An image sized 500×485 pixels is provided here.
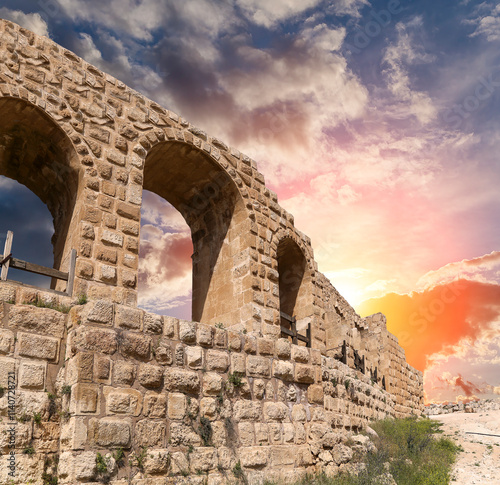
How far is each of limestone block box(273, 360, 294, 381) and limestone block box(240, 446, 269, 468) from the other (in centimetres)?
99

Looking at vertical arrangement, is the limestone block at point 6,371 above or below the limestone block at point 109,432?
above

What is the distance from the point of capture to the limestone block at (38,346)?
4.96m

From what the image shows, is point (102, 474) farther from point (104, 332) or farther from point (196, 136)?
point (196, 136)

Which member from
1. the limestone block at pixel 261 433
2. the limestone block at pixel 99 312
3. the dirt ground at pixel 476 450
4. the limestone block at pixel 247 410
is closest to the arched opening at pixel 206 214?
the limestone block at pixel 247 410

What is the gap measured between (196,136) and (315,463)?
222 inches

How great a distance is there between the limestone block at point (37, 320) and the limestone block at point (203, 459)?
6.55 feet

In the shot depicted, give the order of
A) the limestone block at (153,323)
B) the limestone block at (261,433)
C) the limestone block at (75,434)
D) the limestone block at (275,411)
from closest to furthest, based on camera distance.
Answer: the limestone block at (75,434) < the limestone block at (153,323) < the limestone block at (261,433) < the limestone block at (275,411)

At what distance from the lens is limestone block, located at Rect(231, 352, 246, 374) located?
6055 millimetres

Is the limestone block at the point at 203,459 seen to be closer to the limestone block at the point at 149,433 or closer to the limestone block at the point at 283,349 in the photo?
the limestone block at the point at 149,433

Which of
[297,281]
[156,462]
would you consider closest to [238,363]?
[156,462]

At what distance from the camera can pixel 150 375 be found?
5.11 m

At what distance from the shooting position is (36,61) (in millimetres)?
6484

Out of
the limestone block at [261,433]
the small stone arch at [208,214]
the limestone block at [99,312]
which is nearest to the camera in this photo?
the limestone block at [99,312]

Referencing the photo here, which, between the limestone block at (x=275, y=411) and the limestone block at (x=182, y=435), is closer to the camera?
the limestone block at (x=182, y=435)
